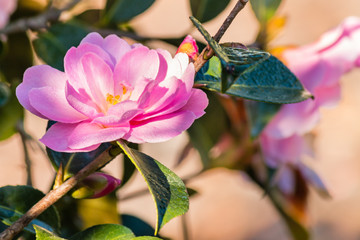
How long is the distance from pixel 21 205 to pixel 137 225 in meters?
0.31

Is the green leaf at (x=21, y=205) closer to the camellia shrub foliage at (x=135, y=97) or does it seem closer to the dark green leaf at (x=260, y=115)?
the camellia shrub foliage at (x=135, y=97)

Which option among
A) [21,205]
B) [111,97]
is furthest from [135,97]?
[21,205]

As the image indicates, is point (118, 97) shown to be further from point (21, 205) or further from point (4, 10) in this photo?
point (4, 10)

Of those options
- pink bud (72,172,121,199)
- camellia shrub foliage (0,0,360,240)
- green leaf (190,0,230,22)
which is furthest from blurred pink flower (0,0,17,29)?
pink bud (72,172,121,199)

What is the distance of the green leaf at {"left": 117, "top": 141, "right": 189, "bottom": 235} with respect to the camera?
1.04 ft

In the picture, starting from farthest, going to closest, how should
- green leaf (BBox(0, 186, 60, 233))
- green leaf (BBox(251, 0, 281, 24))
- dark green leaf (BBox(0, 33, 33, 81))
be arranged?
dark green leaf (BBox(0, 33, 33, 81)) < green leaf (BBox(251, 0, 281, 24)) < green leaf (BBox(0, 186, 60, 233))

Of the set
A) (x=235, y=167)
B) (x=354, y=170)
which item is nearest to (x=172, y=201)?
(x=235, y=167)

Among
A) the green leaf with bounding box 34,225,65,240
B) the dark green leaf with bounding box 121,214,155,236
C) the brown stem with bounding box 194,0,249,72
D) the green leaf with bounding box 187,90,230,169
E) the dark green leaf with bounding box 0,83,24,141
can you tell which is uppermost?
the brown stem with bounding box 194,0,249,72

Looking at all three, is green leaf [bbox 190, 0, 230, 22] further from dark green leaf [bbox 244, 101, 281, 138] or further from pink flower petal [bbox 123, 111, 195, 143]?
pink flower petal [bbox 123, 111, 195, 143]

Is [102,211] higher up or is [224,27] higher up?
[224,27]

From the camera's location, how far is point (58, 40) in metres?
0.66

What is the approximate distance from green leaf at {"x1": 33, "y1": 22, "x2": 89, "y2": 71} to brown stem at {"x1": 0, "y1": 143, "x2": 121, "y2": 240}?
0.97 ft

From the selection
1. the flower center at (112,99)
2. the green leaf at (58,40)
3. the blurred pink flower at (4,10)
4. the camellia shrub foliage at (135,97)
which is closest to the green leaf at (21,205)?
the camellia shrub foliage at (135,97)

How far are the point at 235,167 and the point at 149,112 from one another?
0.43 m
